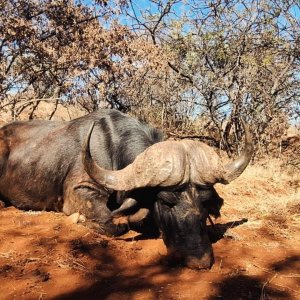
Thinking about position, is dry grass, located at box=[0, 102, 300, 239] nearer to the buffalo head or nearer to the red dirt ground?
the red dirt ground

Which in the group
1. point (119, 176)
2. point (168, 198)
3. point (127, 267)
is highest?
point (119, 176)

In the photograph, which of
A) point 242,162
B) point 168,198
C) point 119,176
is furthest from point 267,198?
point 119,176

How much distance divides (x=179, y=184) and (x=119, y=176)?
58 centimetres

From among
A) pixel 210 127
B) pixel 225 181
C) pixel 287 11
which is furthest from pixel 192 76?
pixel 225 181

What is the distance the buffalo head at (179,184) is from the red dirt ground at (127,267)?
190mm

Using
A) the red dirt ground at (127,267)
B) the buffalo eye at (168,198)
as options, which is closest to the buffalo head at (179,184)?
the buffalo eye at (168,198)

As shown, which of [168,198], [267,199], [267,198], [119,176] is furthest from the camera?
[267,198]

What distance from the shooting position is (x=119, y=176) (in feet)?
12.7

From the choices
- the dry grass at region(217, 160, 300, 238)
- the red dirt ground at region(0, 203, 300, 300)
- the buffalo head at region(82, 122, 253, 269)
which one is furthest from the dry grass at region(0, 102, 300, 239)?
the buffalo head at region(82, 122, 253, 269)

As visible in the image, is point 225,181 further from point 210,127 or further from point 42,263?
point 210,127

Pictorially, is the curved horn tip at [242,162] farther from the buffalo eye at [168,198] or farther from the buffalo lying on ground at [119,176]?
the buffalo eye at [168,198]

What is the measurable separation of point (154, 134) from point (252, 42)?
6733mm

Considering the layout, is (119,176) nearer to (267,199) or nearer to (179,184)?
(179,184)

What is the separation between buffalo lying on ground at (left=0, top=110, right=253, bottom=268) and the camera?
145 inches
